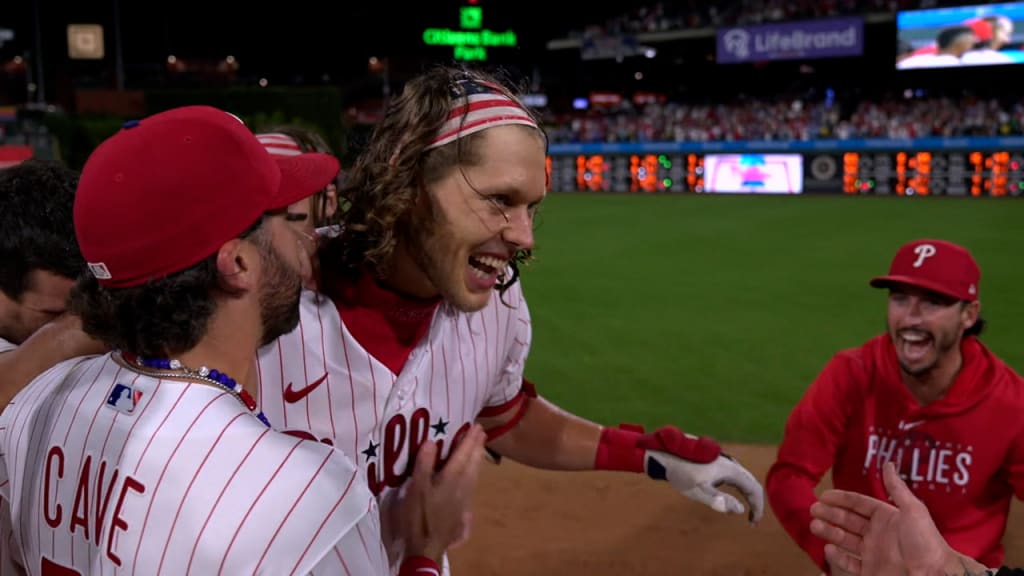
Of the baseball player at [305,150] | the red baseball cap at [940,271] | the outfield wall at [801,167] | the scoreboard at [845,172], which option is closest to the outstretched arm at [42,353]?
the baseball player at [305,150]

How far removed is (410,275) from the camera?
2348 millimetres

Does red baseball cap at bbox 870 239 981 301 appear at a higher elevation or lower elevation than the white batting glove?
higher

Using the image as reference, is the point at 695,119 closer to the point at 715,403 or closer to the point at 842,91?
the point at 842,91

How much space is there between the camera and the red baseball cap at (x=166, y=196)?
1480 millimetres

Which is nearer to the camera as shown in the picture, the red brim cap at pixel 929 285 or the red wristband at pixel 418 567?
the red wristband at pixel 418 567

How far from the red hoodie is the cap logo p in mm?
351

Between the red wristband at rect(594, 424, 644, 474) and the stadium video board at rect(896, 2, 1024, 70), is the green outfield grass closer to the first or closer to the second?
the red wristband at rect(594, 424, 644, 474)

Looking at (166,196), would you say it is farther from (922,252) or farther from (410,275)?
(922,252)

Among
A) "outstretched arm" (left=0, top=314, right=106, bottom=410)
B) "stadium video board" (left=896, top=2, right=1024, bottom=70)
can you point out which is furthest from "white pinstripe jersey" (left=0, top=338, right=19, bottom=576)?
"stadium video board" (left=896, top=2, right=1024, bottom=70)

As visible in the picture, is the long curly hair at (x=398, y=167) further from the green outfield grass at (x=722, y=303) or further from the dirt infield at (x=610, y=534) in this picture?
the green outfield grass at (x=722, y=303)

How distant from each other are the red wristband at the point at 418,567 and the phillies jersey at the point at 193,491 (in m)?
0.31

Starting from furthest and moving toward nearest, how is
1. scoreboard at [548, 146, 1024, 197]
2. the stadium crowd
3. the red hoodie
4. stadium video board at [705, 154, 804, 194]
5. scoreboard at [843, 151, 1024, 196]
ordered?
the stadium crowd, stadium video board at [705, 154, 804, 194], scoreboard at [548, 146, 1024, 197], scoreboard at [843, 151, 1024, 196], the red hoodie

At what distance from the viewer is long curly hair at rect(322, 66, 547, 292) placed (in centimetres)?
226

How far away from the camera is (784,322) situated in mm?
9594
